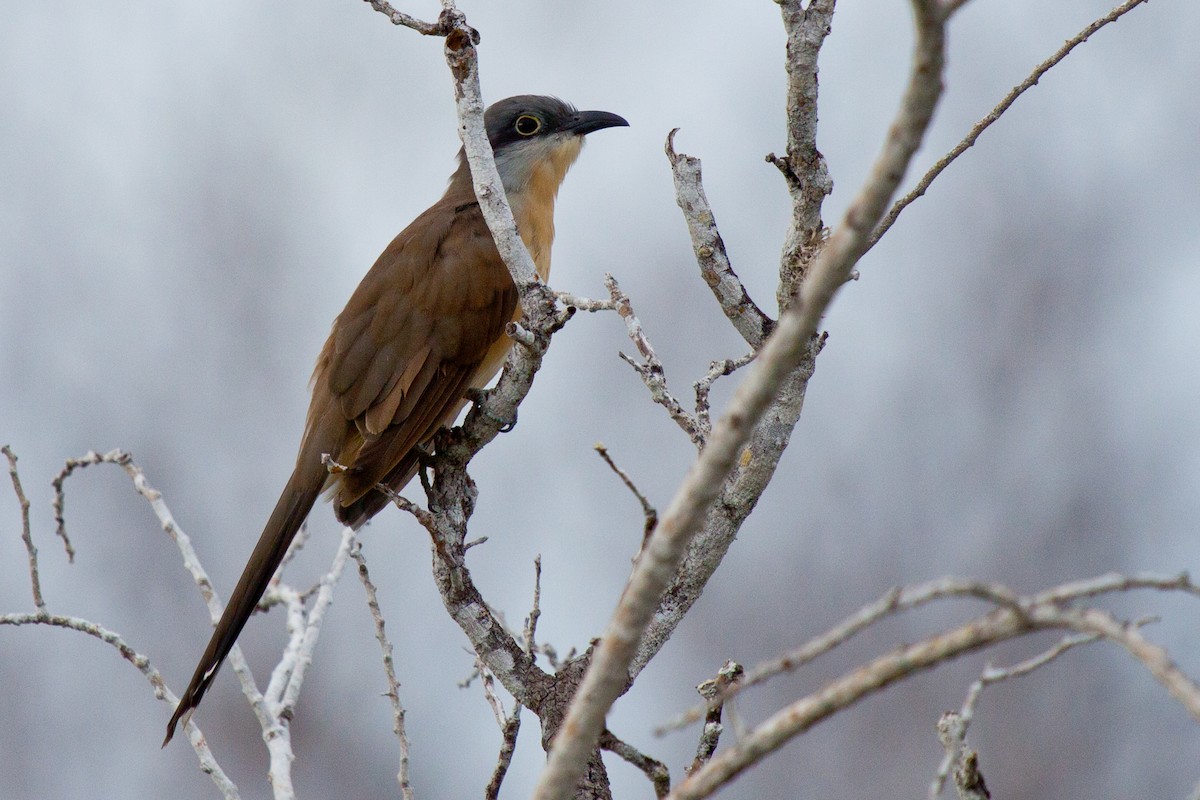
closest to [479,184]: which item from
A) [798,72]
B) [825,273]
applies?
[798,72]

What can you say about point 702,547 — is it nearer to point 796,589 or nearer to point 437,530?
point 437,530

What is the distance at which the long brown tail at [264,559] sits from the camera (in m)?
3.36

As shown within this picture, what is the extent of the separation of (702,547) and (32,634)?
5.36m

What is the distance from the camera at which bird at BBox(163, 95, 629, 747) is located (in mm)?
3770

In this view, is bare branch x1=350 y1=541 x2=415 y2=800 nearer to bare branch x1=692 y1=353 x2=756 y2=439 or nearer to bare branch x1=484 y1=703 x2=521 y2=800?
bare branch x1=484 y1=703 x2=521 y2=800

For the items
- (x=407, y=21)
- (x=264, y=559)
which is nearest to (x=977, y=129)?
(x=407, y=21)

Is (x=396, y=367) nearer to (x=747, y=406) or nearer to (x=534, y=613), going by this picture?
(x=534, y=613)

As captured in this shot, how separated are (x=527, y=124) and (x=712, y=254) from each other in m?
2.70

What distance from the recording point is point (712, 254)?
2799mm

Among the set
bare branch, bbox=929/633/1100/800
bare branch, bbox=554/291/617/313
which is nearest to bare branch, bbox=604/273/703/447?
bare branch, bbox=554/291/617/313

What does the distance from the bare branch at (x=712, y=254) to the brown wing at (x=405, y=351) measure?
1.33 meters

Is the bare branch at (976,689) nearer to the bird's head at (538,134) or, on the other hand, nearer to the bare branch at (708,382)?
the bare branch at (708,382)

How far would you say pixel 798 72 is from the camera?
2578 mm

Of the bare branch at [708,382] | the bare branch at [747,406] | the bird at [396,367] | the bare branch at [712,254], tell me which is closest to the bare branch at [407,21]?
the bare branch at [712,254]
